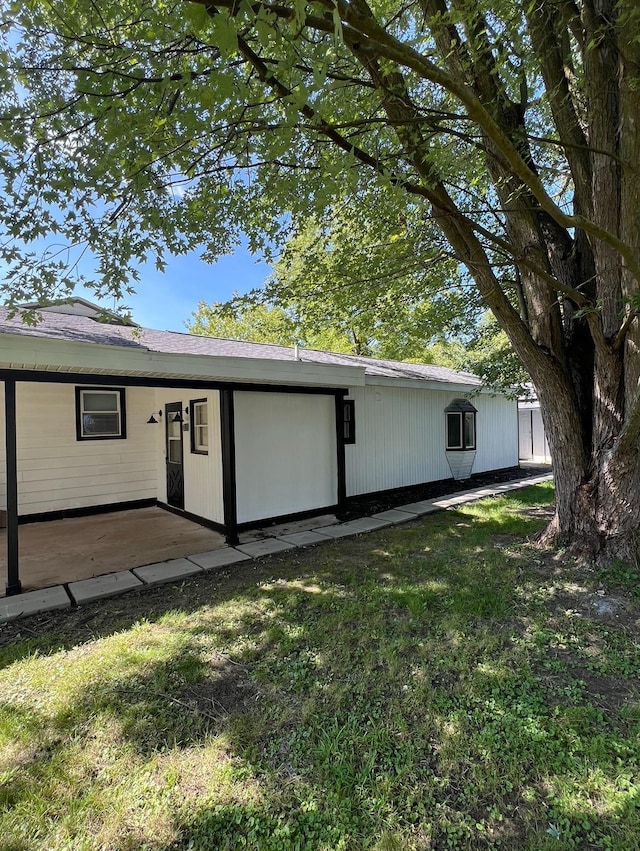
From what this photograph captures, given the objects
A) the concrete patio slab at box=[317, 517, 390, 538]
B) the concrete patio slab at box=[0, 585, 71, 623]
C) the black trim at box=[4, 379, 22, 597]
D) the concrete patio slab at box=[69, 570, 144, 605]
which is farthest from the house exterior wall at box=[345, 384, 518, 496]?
the black trim at box=[4, 379, 22, 597]

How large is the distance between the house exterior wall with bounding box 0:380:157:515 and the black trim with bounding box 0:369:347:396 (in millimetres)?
3112

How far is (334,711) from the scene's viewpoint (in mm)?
2320

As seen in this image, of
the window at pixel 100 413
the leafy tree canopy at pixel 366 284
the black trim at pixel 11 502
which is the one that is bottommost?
the black trim at pixel 11 502

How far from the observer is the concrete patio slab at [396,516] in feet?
21.5

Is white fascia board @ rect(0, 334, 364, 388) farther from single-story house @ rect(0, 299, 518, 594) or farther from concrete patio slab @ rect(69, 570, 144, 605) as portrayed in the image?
concrete patio slab @ rect(69, 570, 144, 605)

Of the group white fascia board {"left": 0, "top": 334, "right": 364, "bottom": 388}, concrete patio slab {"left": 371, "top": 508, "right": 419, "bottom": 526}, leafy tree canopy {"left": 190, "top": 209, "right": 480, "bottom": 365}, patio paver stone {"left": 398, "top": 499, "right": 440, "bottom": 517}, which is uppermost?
leafy tree canopy {"left": 190, "top": 209, "right": 480, "bottom": 365}

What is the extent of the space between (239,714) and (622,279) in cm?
471

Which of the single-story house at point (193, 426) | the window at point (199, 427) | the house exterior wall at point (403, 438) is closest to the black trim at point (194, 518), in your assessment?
the single-story house at point (193, 426)

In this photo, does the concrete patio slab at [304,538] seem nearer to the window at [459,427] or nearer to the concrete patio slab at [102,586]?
the concrete patio slab at [102,586]

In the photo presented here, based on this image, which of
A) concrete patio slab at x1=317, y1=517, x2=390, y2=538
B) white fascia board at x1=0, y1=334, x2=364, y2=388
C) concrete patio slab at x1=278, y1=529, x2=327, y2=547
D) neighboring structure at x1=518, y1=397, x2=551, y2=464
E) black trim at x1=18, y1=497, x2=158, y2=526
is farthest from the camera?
neighboring structure at x1=518, y1=397, x2=551, y2=464

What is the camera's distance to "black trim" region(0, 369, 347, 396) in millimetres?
4158

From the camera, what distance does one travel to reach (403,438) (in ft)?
30.1

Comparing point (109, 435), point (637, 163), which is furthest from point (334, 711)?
point (109, 435)

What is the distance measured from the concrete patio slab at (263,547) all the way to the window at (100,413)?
→ 401cm
